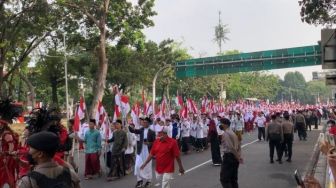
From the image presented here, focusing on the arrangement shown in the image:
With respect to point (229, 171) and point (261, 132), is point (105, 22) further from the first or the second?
point (229, 171)

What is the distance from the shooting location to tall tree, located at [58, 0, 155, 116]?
1173 inches

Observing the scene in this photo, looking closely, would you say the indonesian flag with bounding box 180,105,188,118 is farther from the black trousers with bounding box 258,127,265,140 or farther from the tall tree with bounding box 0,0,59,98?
the tall tree with bounding box 0,0,59,98

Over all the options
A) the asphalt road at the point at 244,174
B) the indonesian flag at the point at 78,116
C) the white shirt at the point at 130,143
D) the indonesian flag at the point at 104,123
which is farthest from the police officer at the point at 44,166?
the indonesian flag at the point at 104,123

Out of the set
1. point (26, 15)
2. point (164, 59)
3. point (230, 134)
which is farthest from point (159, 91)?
point (230, 134)

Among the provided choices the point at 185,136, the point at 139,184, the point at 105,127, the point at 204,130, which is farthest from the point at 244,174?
the point at 204,130

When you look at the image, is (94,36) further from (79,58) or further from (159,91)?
(159,91)

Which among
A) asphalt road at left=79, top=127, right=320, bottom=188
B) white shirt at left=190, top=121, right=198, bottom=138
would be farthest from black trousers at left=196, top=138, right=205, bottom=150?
A: asphalt road at left=79, top=127, right=320, bottom=188

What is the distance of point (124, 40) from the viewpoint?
1257 inches

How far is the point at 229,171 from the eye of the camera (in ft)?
31.4

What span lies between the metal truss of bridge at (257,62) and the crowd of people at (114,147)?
78.4 feet

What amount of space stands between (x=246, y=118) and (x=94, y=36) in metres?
13.0

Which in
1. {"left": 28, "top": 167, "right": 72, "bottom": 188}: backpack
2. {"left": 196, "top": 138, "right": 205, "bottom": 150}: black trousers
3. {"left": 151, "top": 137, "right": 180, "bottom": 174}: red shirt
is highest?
{"left": 28, "top": 167, "right": 72, "bottom": 188}: backpack

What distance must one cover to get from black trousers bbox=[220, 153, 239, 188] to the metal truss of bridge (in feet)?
123

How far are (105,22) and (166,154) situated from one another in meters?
21.9
